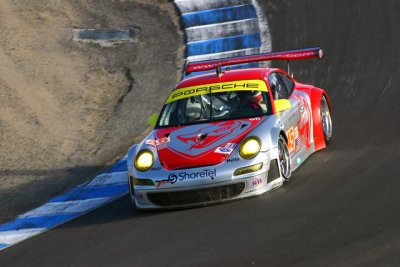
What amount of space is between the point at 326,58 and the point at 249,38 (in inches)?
69.2

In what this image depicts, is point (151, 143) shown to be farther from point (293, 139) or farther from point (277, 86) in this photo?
point (277, 86)

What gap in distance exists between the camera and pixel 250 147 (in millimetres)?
9039

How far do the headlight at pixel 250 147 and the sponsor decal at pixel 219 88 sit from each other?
1.09 meters

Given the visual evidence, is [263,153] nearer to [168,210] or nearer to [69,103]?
[168,210]

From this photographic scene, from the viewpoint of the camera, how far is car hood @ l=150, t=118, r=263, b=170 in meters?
9.01

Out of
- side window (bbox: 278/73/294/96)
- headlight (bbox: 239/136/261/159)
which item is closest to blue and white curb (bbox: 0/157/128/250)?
headlight (bbox: 239/136/261/159)

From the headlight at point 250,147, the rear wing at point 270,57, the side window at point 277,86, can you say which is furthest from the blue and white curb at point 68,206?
the side window at point 277,86

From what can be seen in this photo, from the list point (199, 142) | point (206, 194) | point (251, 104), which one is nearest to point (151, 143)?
point (199, 142)

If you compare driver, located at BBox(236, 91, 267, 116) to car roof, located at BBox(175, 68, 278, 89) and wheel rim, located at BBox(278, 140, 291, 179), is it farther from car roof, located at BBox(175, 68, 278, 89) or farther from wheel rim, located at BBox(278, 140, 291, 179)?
wheel rim, located at BBox(278, 140, 291, 179)

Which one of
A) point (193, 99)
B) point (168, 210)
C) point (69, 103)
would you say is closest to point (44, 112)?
point (69, 103)

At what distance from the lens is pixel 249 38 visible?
1602 centimetres

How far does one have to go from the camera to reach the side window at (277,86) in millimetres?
10391

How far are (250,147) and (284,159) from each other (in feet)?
1.99

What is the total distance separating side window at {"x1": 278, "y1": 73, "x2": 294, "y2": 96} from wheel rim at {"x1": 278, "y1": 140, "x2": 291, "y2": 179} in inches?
57.7
